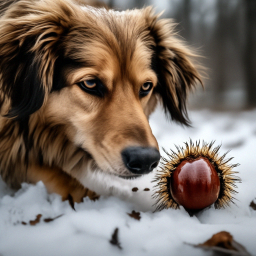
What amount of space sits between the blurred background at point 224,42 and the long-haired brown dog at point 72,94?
9.20ft

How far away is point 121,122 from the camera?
1621 mm

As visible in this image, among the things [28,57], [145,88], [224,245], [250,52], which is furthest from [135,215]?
[250,52]

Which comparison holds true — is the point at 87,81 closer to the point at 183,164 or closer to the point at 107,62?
the point at 107,62

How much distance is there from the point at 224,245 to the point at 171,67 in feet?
4.89

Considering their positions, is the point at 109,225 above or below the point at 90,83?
below

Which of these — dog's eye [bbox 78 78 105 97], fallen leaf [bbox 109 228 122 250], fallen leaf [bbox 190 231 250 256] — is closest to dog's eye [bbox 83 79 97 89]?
dog's eye [bbox 78 78 105 97]

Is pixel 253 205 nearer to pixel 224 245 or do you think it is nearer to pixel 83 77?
pixel 224 245

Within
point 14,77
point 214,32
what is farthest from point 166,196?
point 214,32

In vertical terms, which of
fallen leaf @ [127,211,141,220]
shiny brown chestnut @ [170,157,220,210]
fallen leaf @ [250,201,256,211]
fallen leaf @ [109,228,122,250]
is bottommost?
fallen leaf @ [250,201,256,211]

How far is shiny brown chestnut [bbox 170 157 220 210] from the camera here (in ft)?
4.65

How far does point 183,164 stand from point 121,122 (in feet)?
1.38

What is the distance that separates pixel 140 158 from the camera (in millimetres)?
1478

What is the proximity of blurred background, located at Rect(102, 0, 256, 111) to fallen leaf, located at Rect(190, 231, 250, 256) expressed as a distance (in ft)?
11.9

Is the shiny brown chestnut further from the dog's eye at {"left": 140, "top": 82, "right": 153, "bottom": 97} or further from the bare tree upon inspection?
the bare tree
